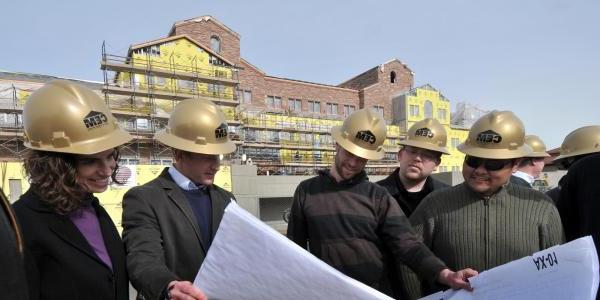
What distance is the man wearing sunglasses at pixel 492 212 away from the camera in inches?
83.4

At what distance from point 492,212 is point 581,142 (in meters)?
2.75

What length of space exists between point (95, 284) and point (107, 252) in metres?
0.17

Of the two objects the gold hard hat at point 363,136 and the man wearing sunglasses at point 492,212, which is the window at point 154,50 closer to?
the gold hard hat at point 363,136

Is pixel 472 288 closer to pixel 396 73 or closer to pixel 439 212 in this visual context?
pixel 439 212

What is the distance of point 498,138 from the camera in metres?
2.20

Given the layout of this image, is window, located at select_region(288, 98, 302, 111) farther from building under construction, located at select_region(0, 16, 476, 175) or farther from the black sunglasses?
the black sunglasses

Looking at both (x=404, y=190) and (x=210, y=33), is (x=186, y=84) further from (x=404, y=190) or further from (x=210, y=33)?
(x=404, y=190)

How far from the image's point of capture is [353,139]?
2623mm

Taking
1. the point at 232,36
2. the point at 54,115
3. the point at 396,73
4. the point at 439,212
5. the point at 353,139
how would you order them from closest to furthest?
the point at 54,115 < the point at 439,212 < the point at 353,139 < the point at 232,36 < the point at 396,73

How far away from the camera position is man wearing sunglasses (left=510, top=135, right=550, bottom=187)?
4.19m

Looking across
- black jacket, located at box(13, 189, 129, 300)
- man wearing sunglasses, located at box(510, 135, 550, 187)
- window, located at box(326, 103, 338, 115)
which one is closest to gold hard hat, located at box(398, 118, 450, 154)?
man wearing sunglasses, located at box(510, 135, 550, 187)

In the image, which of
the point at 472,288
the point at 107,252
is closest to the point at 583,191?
the point at 472,288

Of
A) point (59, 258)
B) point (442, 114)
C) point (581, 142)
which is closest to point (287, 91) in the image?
point (442, 114)

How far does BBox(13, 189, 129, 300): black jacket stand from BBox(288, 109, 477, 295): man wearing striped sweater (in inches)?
53.9
